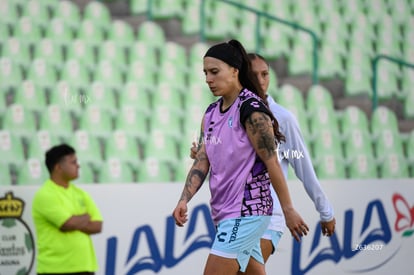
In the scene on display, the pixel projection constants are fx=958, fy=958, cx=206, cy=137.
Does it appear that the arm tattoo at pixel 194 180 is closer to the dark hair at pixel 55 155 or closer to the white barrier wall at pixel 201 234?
the dark hair at pixel 55 155

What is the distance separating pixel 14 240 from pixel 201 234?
5.33ft

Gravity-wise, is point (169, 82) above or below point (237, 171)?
above

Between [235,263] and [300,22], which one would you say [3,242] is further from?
[300,22]

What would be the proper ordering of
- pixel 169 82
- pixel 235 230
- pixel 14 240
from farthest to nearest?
pixel 169 82 < pixel 14 240 < pixel 235 230

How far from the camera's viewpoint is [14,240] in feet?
24.6

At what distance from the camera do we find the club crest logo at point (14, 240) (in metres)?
7.45

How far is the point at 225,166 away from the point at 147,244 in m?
3.43

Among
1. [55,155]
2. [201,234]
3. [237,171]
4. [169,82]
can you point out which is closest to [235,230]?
[237,171]

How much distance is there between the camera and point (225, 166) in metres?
4.70

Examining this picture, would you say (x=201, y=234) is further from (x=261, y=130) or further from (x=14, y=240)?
(x=261, y=130)

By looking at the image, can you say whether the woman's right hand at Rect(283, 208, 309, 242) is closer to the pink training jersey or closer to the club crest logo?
the pink training jersey

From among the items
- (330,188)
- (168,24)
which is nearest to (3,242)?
(330,188)

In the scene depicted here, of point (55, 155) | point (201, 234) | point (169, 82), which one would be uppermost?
point (169, 82)

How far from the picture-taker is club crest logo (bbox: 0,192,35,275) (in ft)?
24.4
